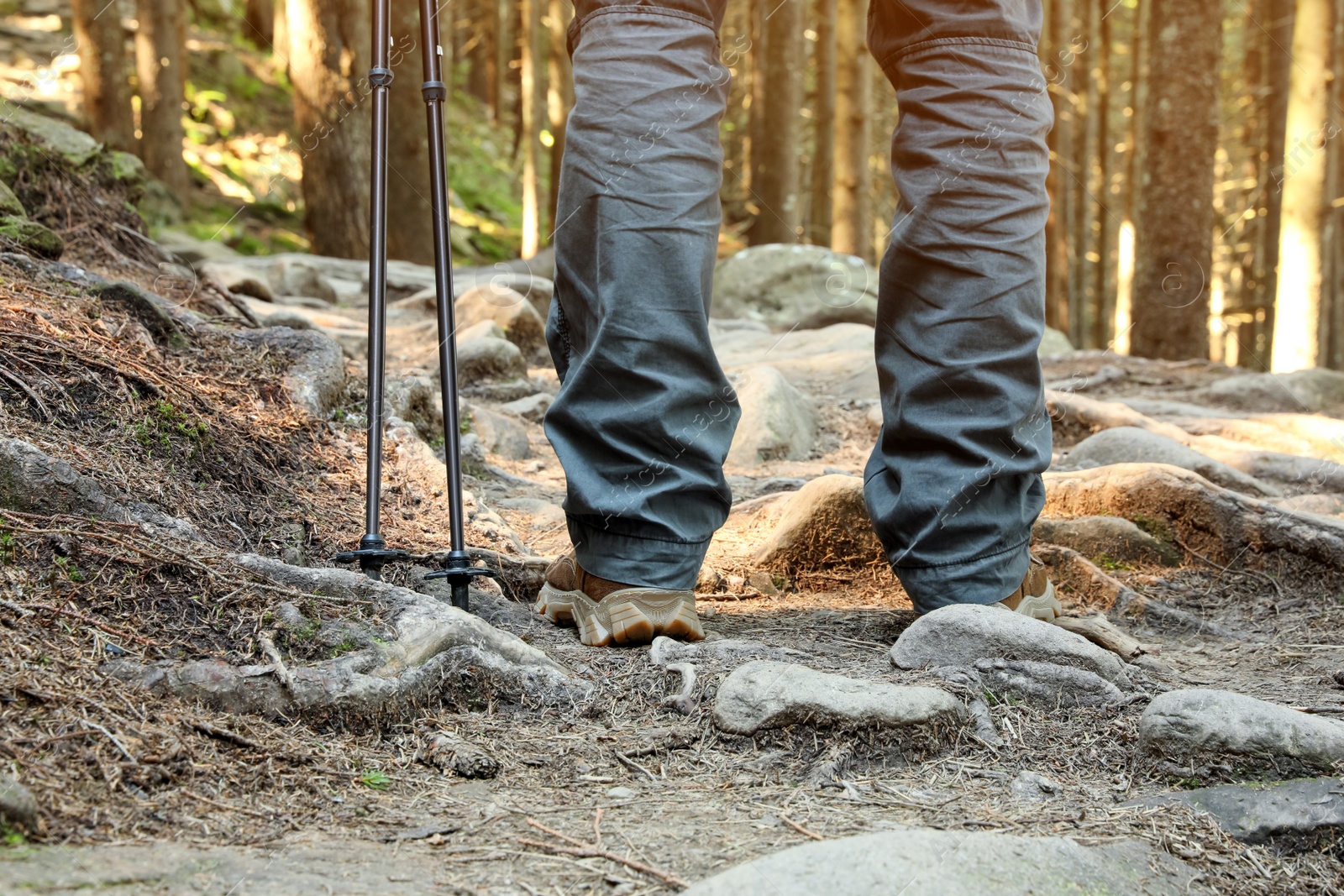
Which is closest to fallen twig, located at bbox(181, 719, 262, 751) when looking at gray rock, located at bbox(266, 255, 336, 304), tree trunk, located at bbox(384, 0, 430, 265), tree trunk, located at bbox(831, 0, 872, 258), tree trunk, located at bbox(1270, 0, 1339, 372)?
gray rock, located at bbox(266, 255, 336, 304)

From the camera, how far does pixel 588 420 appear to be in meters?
1.99

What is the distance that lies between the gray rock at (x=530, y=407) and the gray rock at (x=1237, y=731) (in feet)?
10.9

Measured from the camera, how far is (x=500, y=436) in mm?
4102

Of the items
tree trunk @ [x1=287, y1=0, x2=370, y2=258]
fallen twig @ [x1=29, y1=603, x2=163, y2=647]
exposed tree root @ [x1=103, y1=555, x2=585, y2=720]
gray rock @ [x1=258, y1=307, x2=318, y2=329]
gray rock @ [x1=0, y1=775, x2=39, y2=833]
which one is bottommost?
exposed tree root @ [x1=103, y1=555, x2=585, y2=720]

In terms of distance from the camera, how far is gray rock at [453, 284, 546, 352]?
5.80 metres

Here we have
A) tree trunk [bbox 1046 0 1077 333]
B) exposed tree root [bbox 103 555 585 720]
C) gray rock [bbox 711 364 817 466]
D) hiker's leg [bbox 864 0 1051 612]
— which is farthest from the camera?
tree trunk [bbox 1046 0 1077 333]

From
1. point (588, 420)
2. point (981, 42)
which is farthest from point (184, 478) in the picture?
point (981, 42)

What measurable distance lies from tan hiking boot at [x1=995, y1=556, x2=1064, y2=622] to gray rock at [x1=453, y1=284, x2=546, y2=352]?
3796mm

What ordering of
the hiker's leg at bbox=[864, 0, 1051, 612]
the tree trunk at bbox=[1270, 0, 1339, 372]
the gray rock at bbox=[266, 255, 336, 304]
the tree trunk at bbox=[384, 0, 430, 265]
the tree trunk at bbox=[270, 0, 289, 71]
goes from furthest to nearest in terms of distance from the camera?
the tree trunk at bbox=[270, 0, 289, 71], the tree trunk at bbox=[384, 0, 430, 265], the tree trunk at bbox=[1270, 0, 1339, 372], the gray rock at bbox=[266, 255, 336, 304], the hiker's leg at bbox=[864, 0, 1051, 612]

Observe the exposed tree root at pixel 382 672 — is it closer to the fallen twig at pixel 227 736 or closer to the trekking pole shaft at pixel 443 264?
the fallen twig at pixel 227 736

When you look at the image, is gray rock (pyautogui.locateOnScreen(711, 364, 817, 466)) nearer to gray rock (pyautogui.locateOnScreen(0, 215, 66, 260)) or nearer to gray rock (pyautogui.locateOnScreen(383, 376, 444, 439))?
gray rock (pyautogui.locateOnScreen(383, 376, 444, 439))

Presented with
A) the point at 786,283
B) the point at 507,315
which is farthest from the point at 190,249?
the point at 786,283

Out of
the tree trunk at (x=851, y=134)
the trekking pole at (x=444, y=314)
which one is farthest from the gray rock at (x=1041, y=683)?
the tree trunk at (x=851, y=134)

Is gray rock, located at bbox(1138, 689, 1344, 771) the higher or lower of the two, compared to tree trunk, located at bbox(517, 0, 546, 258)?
lower
